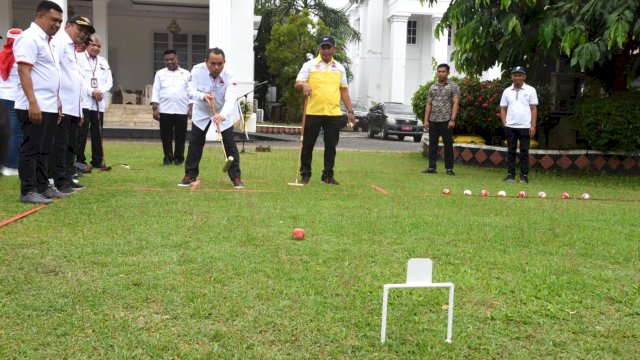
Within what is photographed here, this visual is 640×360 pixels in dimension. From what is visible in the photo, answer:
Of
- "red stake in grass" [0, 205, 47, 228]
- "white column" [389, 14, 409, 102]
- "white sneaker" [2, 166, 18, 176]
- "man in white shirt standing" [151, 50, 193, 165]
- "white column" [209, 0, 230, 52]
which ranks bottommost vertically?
"red stake in grass" [0, 205, 47, 228]

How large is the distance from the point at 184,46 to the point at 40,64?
1717 cm

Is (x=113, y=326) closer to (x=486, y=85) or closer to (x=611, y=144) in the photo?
(x=611, y=144)

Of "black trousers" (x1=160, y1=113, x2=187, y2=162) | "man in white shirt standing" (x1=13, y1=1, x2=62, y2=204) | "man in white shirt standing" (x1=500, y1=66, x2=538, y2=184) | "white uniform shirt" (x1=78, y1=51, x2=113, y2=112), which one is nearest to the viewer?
"man in white shirt standing" (x1=13, y1=1, x2=62, y2=204)

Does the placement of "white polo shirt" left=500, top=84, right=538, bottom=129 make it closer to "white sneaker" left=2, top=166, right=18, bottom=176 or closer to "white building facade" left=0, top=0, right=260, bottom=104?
"white sneaker" left=2, top=166, right=18, bottom=176

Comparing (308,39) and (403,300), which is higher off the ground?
(308,39)

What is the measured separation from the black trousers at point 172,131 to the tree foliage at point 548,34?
184 inches

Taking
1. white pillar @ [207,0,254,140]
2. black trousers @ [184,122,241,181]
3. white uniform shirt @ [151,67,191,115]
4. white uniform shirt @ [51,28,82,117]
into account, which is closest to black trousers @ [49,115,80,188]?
white uniform shirt @ [51,28,82,117]

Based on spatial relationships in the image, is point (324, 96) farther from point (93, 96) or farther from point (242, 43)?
point (242, 43)

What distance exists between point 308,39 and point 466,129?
17.1 meters

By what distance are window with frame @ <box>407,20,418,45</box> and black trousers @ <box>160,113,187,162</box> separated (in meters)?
30.9

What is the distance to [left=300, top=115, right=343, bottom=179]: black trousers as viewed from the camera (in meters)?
8.66

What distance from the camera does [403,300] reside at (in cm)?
366

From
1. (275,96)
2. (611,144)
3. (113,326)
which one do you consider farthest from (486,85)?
(275,96)

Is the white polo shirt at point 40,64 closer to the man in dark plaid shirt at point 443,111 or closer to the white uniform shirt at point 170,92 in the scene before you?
the white uniform shirt at point 170,92
